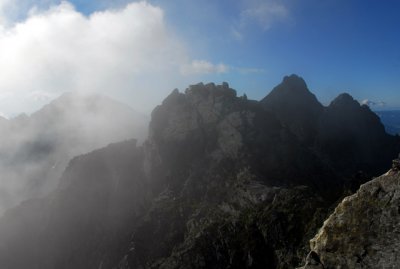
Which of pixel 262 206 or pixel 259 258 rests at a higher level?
pixel 262 206

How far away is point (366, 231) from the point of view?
32.8m

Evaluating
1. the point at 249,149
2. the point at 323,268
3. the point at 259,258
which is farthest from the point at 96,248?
the point at 323,268

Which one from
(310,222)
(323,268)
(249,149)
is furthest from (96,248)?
(323,268)

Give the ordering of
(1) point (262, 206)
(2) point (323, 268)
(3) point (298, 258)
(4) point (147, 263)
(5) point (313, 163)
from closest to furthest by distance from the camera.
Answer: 1. (2) point (323, 268)
2. (3) point (298, 258)
3. (1) point (262, 206)
4. (4) point (147, 263)
5. (5) point (313, 163)

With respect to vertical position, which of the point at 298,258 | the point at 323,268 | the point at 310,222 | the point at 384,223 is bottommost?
the point at 298,258

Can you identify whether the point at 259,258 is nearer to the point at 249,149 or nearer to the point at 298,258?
the point at 298,258

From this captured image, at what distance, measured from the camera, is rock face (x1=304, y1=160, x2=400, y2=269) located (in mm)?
31297

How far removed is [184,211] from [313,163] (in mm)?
62914

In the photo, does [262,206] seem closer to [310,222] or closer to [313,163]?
[310,222]

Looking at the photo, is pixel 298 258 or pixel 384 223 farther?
pixel 298 258

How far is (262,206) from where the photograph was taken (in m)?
139

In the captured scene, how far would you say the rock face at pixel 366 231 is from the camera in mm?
31297

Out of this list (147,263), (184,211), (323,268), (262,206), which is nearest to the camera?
(323,268)

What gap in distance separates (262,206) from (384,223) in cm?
10864
